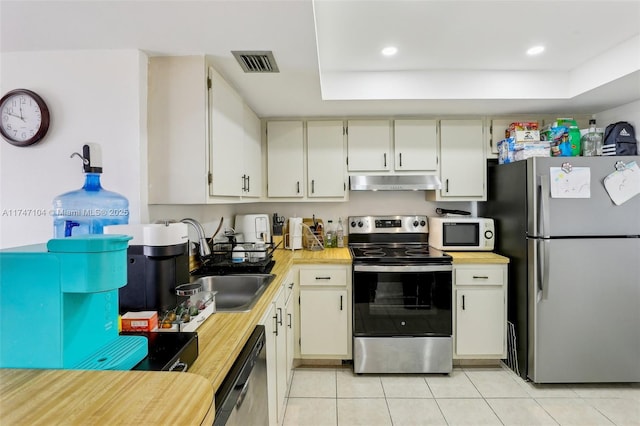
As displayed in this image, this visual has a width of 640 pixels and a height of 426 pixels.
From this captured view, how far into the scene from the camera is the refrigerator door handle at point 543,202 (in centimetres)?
223

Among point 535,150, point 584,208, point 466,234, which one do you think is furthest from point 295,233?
point 584,208

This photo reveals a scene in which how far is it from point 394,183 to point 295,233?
3.23 ft

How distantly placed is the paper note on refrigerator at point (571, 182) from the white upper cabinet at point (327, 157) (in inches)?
62.5

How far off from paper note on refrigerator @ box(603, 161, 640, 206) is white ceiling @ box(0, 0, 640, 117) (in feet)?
1.92

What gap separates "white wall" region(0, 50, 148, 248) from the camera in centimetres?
154

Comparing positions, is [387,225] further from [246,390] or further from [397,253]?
[246,390]

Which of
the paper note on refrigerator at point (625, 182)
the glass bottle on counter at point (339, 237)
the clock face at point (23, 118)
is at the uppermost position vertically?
the clock face at point (23, 118)

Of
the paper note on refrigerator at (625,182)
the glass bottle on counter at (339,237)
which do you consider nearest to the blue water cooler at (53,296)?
the glass bottle on counter at (339,237)

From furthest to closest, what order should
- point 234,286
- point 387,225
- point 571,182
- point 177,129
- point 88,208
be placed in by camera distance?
point 387,225 → point 571,182 → point 234,286 → point 177,129 → point 88,208

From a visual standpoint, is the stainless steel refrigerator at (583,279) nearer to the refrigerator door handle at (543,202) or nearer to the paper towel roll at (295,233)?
the refrigerator door handle at (543,202)

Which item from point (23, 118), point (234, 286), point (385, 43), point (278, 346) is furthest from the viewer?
point (385, 43)

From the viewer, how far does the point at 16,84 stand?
60.8 inches

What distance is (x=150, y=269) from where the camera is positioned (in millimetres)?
1187

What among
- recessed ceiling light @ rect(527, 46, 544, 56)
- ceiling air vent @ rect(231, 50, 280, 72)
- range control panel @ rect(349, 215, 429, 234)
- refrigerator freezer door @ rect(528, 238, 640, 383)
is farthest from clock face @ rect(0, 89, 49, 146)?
refrigerator freezer door @ rect(528, 238, 640, 383)
